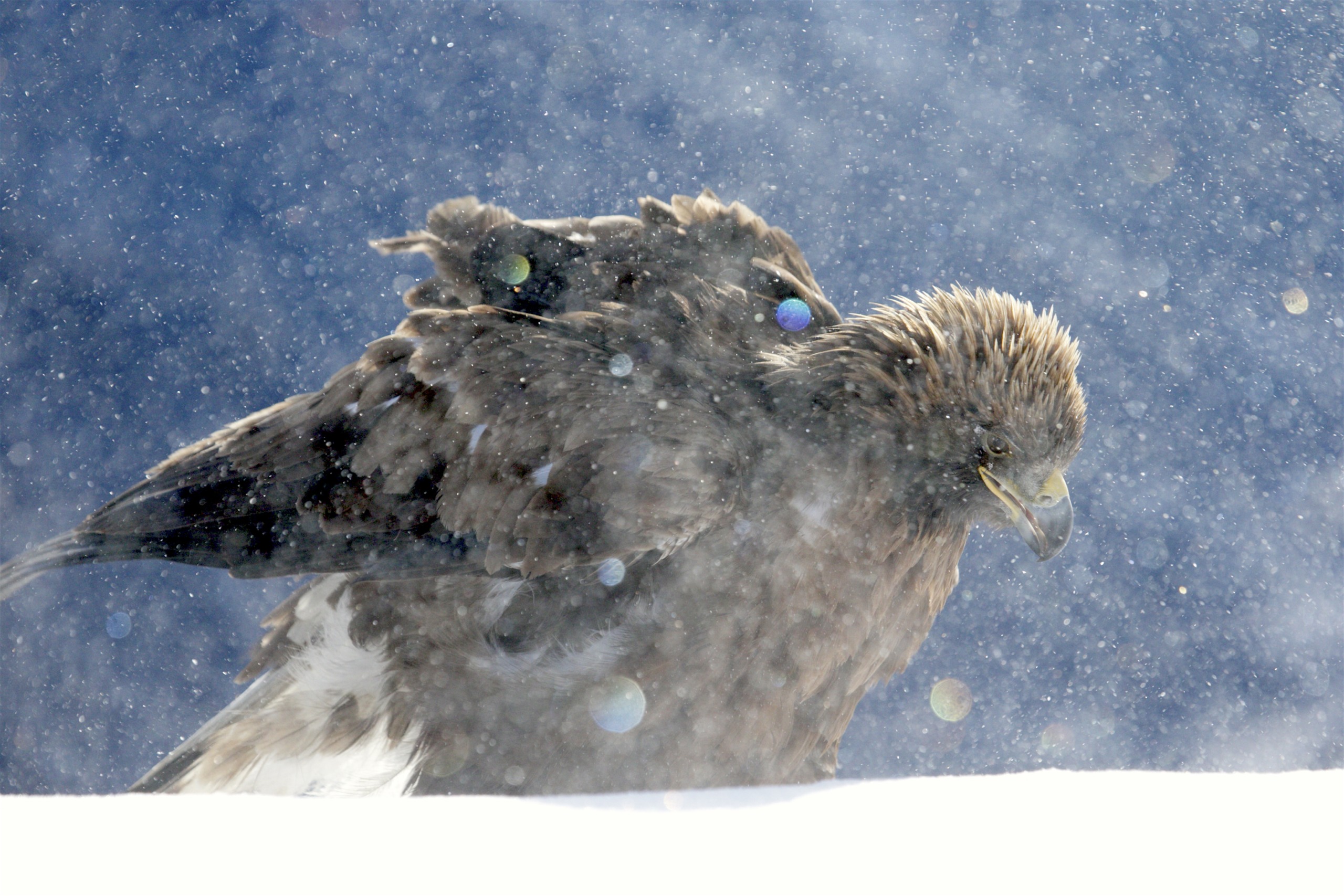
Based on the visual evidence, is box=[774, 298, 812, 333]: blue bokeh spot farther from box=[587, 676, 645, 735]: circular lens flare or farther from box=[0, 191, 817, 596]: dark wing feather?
box=[587, 676, 645, 735]: circular lens flare

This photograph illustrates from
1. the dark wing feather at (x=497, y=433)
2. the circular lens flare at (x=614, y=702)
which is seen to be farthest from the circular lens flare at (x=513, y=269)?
the circular lens flare at (x=614, y=702)

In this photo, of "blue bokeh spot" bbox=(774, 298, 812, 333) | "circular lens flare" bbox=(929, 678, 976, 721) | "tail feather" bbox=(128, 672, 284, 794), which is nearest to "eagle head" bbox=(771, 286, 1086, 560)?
"blue bokeh spot" bbox=(774, 298, 812, 333)

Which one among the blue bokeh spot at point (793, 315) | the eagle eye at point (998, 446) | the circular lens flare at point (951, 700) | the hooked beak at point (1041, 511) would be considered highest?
the blue bokeh spot at point (793, 315)

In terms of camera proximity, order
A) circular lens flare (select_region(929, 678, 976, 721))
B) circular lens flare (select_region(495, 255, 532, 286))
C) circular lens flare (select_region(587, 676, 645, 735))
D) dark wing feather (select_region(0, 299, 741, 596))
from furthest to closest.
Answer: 1. circular lens flare (select_region(929, 678, 976, 721))
2. circular lens flare (select_region(495, 255, 532, 286))
3. circular lens flare (select_region(587, 676, 645, 735))
4. dark wing feather (select_region(0, 299, 741, 596))

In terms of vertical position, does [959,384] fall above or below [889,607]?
above

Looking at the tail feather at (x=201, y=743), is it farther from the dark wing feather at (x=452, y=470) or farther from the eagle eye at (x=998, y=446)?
the eagle eye at (x=998, y=446)

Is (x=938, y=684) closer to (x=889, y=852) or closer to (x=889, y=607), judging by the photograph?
(x=889, y=607)

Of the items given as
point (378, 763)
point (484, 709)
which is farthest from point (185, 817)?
point (378, 763)
